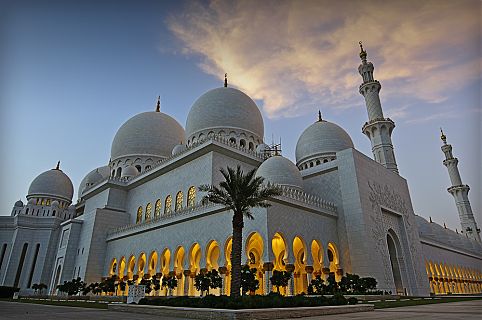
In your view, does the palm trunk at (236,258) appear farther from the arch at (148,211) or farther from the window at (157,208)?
the arch at (148,211)

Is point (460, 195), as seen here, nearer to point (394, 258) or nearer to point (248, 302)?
point (394, 258)

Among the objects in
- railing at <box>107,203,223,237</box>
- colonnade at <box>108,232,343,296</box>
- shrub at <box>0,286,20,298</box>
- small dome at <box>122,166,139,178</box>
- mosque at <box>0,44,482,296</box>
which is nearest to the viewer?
colonnade at <box>108,232,343,296</box>

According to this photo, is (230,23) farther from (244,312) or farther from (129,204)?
(129,204)

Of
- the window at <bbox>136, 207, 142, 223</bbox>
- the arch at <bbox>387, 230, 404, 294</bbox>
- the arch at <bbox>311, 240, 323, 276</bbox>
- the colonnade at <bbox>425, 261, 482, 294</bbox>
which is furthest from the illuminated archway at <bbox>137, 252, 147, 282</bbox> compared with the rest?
the colonnade at <bbox>425, 261, 482, 294</bbox>

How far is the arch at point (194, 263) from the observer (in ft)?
67.0

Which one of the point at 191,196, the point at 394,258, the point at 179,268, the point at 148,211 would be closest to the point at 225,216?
the point at 179,268

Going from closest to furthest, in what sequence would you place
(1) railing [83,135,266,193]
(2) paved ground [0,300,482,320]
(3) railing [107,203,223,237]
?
(2) paved ground [0,300,482,320]
(3) railing [107,203,223,237]
(1) railing [83,135,266,193]

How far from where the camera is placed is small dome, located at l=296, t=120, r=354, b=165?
3130 centimetres

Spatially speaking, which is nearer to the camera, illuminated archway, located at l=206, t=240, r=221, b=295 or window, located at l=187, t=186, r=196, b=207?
illuminated archway, located at l=206, t=240, r=221, b=295

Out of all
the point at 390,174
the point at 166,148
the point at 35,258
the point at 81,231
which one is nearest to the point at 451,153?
the point at 390,174

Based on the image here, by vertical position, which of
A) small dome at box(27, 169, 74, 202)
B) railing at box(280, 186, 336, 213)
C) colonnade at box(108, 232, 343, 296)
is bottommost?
colonnade at box(108, 232, 343, 296)

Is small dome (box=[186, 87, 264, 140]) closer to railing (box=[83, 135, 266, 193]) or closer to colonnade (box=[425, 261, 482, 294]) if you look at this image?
railing (box=[83, 135, 266, 193])

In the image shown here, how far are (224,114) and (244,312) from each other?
23.9 metres

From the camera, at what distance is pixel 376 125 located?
30812mm
